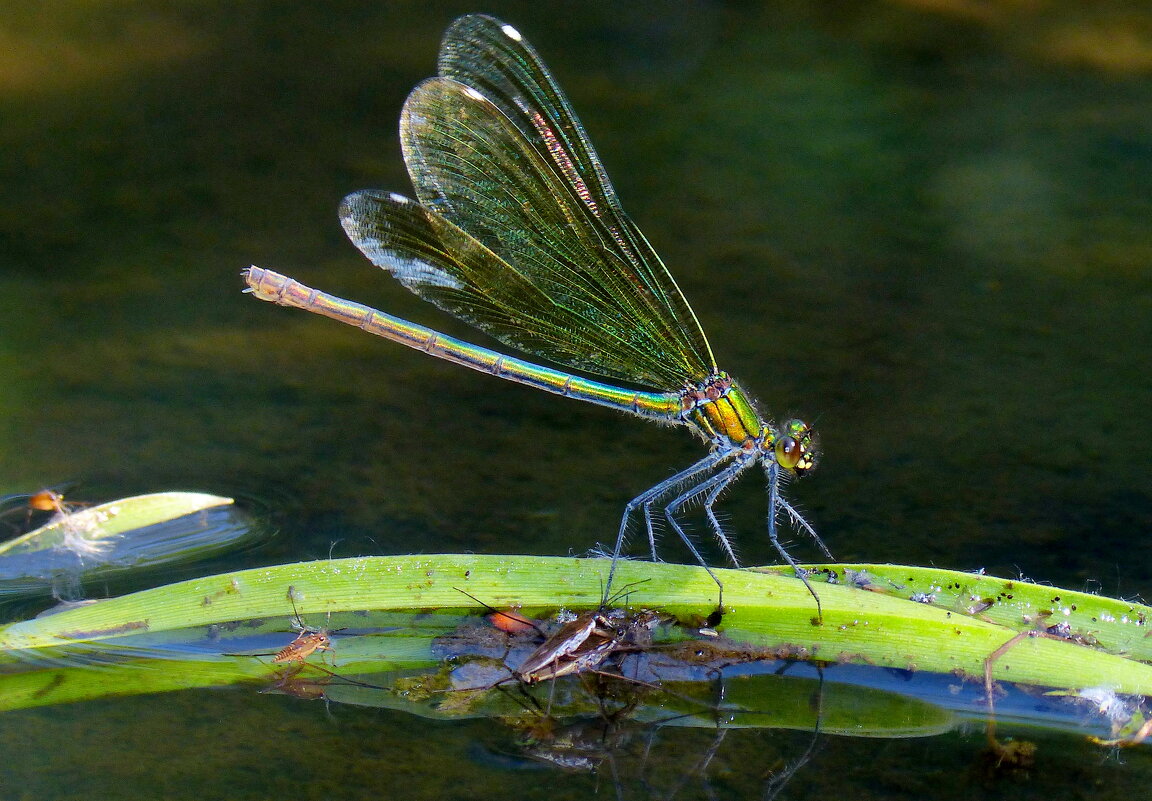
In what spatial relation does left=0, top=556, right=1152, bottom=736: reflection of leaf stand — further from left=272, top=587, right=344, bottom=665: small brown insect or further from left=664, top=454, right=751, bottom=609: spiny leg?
left=664, top=454, right=751, bottom=609: spiny leg

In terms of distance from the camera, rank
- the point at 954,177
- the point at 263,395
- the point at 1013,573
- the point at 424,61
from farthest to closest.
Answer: the point at 424,61, the point at 954,177, the point at 263,395, the point at 1013,573

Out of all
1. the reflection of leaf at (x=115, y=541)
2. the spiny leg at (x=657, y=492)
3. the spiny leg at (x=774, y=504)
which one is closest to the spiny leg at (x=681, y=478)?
the spiny leg at (x=657, y=492)

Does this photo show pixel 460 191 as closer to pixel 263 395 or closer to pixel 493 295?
pixel 493 295

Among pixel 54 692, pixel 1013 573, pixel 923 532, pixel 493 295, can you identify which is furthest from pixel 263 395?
pixel 1013 573

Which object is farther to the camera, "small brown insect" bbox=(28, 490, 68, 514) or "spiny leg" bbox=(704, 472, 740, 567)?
"small brown insect" bbox=(28, 490, 68, 514)

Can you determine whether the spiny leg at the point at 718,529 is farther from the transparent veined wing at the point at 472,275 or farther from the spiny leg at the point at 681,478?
the transparent veined wing at the point at 472,275

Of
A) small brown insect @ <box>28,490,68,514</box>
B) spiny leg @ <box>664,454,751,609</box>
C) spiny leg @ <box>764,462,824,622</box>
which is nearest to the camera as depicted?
spiny leg @ <box>764,462,824,622</box>

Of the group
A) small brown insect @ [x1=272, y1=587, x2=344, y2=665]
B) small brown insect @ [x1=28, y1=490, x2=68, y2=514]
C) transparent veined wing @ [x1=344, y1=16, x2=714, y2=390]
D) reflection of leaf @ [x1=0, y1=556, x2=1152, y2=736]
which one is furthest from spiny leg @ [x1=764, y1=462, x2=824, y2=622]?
small brown insect @ [x1=28, y1=490, x2=68, y2=514]

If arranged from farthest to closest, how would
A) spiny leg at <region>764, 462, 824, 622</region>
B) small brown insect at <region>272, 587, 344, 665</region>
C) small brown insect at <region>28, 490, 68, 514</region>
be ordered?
small brown insect at <region>28, 490, 68, 514</region> < spiny leg at <region>764, 462, 824, 622</region> < small brown insect at <region>272, 587, 344, 665</region>
